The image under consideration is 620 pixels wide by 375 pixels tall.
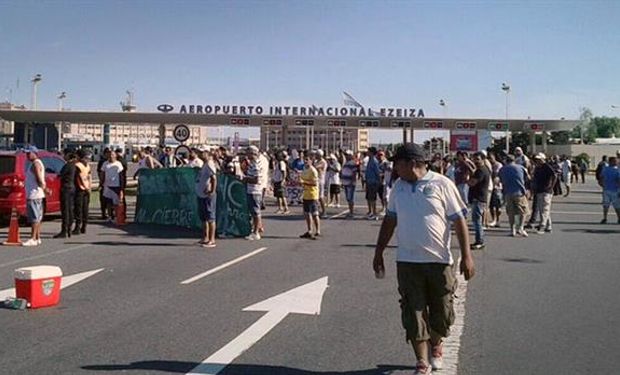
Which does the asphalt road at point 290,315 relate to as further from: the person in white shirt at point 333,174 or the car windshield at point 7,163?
the person in white shirt at point 333,174

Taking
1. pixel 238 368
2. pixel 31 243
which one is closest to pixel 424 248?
pixel 238 368

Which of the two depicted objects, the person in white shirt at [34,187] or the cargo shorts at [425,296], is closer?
the cargo shorts at [425,296]

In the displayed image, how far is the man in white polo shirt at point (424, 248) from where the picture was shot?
534 centimetres

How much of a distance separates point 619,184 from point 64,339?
607 inches

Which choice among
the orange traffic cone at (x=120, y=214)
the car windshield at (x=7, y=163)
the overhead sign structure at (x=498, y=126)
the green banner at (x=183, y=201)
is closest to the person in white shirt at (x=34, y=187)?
the car windshield at (x=7, y=163)

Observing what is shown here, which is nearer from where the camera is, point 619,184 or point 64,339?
point 64,339

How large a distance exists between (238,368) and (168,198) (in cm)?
1136

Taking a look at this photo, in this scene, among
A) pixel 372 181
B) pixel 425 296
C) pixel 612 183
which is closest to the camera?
pixel 425 296

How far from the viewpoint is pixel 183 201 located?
53.0ft

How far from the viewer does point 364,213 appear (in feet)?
67.7

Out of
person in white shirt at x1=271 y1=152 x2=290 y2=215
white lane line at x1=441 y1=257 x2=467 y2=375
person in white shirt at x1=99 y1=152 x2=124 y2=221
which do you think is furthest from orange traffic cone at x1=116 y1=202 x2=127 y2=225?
white lane line at x1=441 y1=257 x2=467 y2=375

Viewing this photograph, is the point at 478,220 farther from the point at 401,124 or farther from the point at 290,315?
the point at 401,124

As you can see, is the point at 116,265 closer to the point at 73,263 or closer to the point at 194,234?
the point at 73,263

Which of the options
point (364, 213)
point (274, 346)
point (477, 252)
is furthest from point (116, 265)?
point (364, 213)
